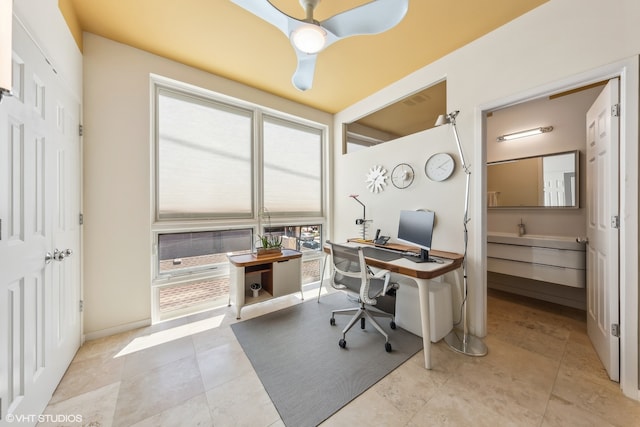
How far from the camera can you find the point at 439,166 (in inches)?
97.8

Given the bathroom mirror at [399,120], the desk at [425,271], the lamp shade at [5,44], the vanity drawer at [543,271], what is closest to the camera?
the lamp shade at [5,44]

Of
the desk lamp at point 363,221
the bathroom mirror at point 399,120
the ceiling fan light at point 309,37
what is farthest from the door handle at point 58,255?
the bathroom mirror at point 399,120

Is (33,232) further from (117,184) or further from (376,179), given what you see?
(376,179)

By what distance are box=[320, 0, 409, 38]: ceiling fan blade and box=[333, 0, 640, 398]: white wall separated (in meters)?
1.27

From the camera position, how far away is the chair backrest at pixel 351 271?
1977mm

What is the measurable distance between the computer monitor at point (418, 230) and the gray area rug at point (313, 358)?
2.85 feet

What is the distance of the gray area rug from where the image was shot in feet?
4.83

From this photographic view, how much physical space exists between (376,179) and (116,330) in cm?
345

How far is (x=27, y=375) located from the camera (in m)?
1.21

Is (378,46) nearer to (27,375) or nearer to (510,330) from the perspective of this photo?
(510,330)

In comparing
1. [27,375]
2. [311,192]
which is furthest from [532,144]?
[27,375]

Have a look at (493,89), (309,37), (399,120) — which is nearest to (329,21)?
(309,37)

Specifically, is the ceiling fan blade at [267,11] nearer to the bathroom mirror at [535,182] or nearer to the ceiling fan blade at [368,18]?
the ceiling fan blade at [368,18]

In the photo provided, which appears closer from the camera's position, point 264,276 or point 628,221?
point 628,221
